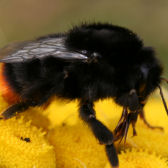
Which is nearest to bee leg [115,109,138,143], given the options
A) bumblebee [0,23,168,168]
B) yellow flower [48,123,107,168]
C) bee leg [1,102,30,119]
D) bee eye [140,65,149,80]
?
bumblebee [0,23,168,168]

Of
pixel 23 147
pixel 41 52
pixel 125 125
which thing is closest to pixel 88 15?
pixel 125 125

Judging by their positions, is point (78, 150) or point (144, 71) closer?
point (144, 71)

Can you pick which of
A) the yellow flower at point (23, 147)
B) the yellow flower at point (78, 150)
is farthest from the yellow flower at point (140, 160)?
the yellow flower at point (23, 147)

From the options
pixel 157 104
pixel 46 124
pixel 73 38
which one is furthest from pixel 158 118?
pixel 73 38

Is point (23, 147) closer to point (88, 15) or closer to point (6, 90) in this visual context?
point (6, 90)

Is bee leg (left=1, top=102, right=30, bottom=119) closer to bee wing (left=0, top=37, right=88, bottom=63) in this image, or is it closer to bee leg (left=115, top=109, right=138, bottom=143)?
bee wing (left=0, top=37, right=88, bottom=63)

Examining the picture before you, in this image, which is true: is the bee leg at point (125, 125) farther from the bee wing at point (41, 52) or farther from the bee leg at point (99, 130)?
the bee wing at point (41, 52)


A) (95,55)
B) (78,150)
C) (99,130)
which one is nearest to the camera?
(95,55)
